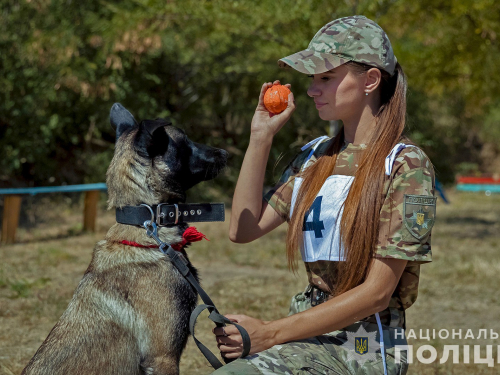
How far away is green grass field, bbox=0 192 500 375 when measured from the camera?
16.6 feet

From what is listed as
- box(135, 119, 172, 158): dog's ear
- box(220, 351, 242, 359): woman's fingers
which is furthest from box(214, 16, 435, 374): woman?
box(135, 119, 172, 158): dog's ear

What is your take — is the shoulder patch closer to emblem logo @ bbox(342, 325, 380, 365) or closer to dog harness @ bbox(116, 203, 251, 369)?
emblem logo @ bbox(342, 325, 380, 365)

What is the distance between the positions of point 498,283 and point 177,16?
20.4 ft

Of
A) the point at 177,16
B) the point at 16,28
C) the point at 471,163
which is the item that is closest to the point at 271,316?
the point at 177,16

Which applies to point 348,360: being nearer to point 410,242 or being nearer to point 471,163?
point 410,242

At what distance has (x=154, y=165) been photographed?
3012mm

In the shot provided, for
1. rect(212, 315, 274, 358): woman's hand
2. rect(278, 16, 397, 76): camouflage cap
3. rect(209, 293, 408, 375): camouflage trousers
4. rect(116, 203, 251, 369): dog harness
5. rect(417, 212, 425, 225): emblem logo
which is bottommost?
rect(209, 293, 408, 375): camouflage trousers

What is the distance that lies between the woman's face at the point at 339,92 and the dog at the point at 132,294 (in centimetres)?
78

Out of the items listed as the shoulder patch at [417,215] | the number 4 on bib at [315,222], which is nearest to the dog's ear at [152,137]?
the number 4 on bib at [315,222]

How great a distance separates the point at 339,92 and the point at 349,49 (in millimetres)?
186

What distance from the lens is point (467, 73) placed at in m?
11.0

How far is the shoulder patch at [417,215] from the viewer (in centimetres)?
231

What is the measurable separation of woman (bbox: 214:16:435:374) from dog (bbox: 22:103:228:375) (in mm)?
400

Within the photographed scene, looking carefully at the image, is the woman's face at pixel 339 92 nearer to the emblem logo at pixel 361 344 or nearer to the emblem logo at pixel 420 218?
the emblem logo at pixel 420 218
